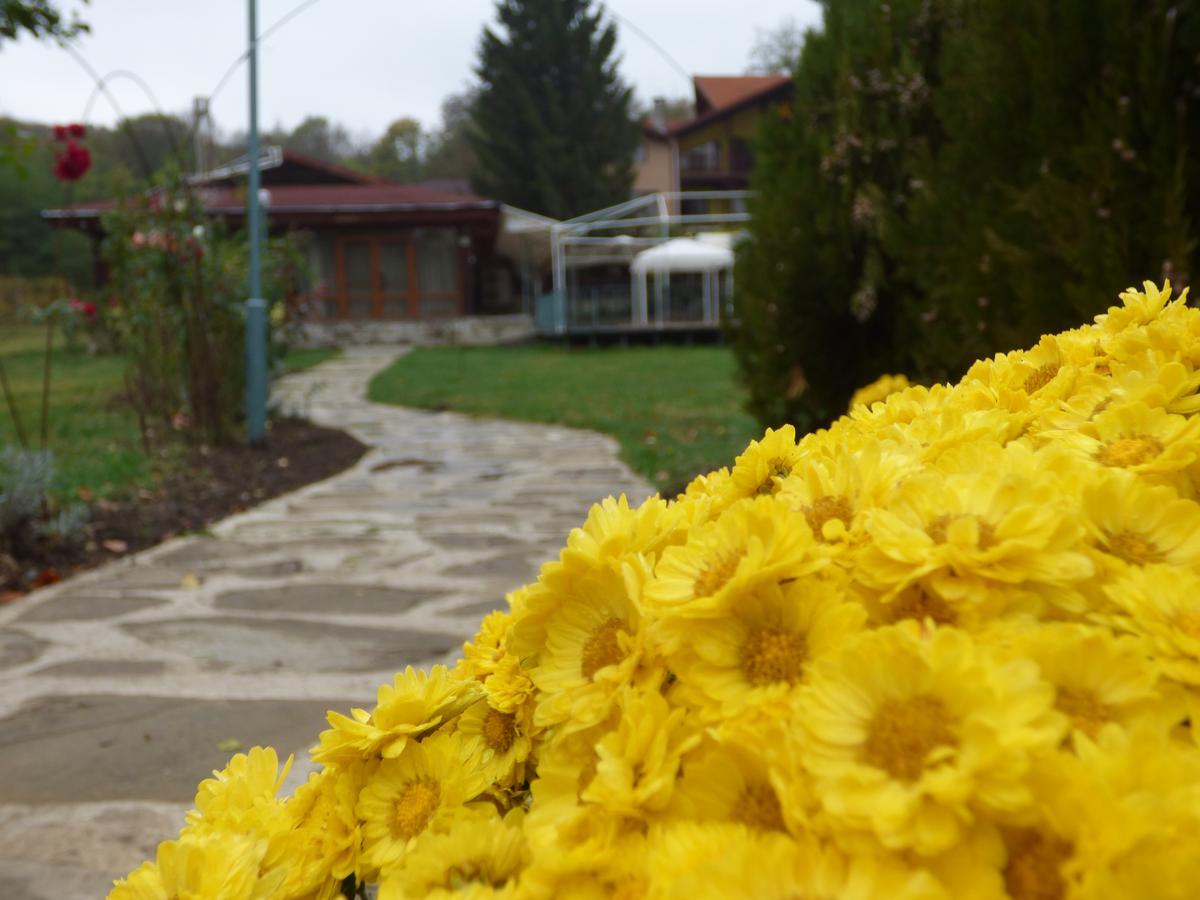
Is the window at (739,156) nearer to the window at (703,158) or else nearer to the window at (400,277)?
the window at (703,158)

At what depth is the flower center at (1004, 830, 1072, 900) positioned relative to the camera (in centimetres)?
52

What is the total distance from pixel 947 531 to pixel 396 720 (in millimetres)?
481

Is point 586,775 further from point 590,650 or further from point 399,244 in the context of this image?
point 399,244

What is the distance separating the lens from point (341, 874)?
0.82 metres

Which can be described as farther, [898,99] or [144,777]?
[898,99]

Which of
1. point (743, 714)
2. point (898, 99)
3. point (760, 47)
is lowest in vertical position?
point (743, 714)

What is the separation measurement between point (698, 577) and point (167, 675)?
2.52 meters

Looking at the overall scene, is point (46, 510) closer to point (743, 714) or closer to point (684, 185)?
point (743, 714)

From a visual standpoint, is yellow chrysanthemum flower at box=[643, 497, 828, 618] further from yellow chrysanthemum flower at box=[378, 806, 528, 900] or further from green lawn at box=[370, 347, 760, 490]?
green lawn at box=[370, 347, 760, 490]

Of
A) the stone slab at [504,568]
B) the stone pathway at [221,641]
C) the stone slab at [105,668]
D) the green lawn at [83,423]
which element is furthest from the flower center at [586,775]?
the green lawn at [83,423]

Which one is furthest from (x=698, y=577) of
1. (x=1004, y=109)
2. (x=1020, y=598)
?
(x=1004, y=109)

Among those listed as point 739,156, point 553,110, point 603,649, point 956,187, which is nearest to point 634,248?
point 553,110

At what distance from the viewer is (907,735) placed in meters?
0.54

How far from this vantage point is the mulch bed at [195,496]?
405cm
